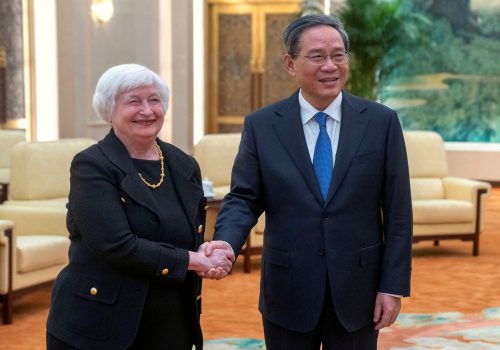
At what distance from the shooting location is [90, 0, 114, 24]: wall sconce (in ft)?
35.9

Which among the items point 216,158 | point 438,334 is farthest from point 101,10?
point 438,334

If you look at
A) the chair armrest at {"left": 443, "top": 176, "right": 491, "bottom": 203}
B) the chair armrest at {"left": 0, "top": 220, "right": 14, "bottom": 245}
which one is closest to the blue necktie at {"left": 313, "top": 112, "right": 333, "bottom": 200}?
the chair armrest at {"left": 0, "top": 220, "right": 14, "bottom": 245}

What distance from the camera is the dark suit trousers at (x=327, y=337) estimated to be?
9.19 ft

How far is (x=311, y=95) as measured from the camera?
2830 mm

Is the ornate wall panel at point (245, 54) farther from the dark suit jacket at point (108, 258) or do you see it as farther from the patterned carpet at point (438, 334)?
the dark suit jacket at point (108, 258)

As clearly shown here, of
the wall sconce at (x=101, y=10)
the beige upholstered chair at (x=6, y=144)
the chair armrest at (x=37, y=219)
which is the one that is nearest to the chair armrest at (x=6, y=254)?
the chair armrest at (x=37, y=219)

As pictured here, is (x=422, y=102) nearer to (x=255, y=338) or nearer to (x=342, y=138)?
(x=255, y=338)

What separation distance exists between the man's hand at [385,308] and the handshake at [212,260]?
0.48m

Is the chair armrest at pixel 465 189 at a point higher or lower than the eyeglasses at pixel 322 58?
lower

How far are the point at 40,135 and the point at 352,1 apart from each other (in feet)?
16.5

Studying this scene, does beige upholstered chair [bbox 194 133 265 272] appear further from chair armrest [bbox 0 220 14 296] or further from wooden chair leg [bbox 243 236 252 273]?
chair armrest [bbox 0 220 14 296]

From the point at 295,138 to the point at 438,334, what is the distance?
3.49 metres

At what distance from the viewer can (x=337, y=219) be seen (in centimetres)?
278

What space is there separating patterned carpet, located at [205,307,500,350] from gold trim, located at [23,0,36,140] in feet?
19.2
